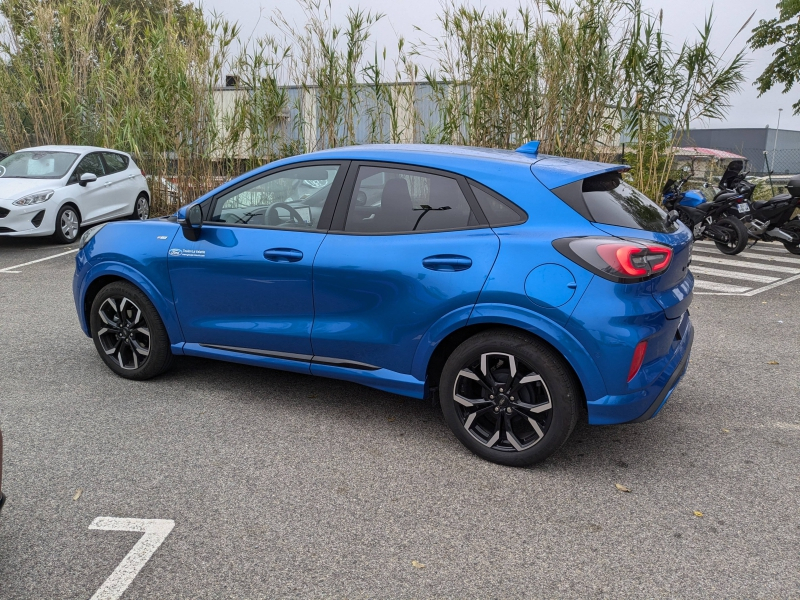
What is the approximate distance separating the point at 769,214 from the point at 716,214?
82 centimetres

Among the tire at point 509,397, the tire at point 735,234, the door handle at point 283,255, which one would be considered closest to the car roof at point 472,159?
the door handle at point 283,255

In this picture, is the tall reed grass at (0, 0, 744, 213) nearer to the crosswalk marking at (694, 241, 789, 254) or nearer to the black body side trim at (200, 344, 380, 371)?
the crosswalk marking at (694, 241, 789, 254)

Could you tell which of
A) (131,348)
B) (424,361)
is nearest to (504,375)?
(424,361)

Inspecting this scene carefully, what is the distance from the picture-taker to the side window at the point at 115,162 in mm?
12868

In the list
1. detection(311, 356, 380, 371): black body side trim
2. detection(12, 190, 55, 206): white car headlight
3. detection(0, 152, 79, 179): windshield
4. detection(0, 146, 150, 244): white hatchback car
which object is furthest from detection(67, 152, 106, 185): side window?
detection(311, 356, 380, 371): black body side trim

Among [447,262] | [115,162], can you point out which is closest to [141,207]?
[115,162]

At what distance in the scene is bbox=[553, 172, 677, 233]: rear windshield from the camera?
3701 mm

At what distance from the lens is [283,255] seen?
4258 millimetres

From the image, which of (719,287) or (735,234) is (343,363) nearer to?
(719,287)

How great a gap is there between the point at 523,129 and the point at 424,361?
8538 mm

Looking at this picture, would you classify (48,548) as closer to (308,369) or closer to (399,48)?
(308,369)

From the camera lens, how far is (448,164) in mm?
3998

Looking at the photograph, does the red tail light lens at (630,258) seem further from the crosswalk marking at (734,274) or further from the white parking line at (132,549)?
the crosswalk marking at (734,274)

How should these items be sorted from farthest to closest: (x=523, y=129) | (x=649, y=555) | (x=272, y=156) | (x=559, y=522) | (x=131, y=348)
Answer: (x=272, y=156)
(x=523, y=129)
(x=131, y=348)
(x=559, y=522)
(x=649, y=555)
